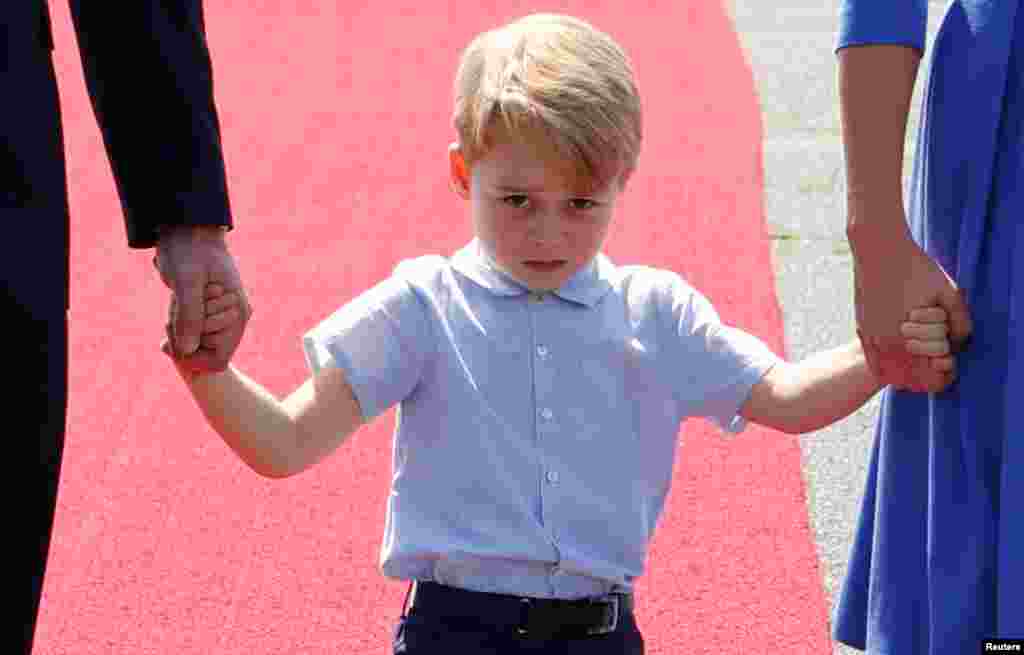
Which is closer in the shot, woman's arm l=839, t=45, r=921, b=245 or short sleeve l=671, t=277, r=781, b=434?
woman's arm l=839, t=45, r=921, b=245

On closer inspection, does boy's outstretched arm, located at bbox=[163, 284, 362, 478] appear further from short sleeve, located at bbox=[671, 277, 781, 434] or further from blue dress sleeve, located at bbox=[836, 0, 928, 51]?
blue dress sleeve, located at bbox=[836, 0, 928, 51]

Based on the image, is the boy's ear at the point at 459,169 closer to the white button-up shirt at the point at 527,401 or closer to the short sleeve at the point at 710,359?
the white button-up shirt at the point at 527,401

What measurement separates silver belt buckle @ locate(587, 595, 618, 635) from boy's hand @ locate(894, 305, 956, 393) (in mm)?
646

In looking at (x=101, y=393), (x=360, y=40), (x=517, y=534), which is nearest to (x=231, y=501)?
(x=101, y=393)

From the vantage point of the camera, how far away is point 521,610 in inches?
116

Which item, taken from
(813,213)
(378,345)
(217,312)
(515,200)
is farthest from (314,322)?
(217,312)

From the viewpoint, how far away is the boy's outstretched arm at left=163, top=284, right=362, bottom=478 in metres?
2.85

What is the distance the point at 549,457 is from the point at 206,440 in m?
2.43

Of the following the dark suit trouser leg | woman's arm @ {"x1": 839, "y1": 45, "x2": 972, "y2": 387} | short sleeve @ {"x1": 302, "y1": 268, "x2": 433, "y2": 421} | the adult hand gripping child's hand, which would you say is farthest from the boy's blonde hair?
the dark suit trouser leg

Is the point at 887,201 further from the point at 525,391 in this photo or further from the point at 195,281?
the point at 195,281

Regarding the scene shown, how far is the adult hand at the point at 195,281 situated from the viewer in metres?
2.64

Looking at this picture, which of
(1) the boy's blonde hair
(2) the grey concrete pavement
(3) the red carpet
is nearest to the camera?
(1) the boy's blonde hair

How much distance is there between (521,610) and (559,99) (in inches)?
29.4

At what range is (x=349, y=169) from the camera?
25.2 ft
